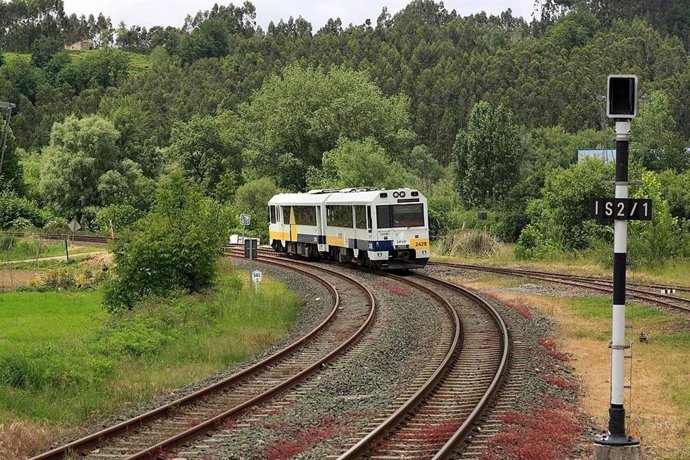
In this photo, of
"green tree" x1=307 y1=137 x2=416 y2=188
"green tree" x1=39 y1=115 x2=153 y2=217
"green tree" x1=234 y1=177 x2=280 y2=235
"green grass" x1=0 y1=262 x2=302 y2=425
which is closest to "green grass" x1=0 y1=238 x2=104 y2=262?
"green tree" x1=234 y1=177 x2=280 y2=235

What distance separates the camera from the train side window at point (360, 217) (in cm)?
3709

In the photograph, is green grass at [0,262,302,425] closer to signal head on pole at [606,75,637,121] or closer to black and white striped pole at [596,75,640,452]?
black and white striped pole at [596,75,640,452]

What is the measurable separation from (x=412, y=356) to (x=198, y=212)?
13.8 metres

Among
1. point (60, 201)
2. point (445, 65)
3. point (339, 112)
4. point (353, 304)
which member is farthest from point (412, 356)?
point (445, 65)

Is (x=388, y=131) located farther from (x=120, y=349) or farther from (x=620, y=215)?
(x=620, y=215)

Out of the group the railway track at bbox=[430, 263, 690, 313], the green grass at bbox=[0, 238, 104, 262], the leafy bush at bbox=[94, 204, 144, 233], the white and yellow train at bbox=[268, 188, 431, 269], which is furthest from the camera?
the leafy bush at bbox=[94, 204, 144, 233]

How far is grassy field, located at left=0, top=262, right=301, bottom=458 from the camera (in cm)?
1520

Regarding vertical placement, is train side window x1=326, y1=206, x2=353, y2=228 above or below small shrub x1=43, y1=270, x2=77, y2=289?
above

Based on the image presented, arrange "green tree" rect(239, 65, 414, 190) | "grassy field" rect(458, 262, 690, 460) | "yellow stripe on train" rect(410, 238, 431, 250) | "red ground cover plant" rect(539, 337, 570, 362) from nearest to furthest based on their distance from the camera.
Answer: "grassy field" rect(458, 262, 690, 460)
"red ground cover plant" rect(539, 337, 570, 362)
"yellow stripe on train" rect(410, 238, 431, 250)
"green tree" rect(239, 65, 414, 190)

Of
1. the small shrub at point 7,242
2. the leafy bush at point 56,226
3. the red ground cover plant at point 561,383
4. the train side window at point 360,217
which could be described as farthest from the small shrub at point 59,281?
the red ground cover plant at point 561,383

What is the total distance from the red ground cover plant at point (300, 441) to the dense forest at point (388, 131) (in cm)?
502

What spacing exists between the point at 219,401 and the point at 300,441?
324 cm

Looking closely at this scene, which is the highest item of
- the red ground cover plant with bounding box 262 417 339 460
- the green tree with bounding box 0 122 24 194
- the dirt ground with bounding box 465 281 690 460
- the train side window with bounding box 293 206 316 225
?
the green tree with bounding box 0 122 24 194

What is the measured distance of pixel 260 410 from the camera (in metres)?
14.6
